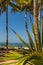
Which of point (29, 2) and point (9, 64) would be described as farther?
point (29, 2)

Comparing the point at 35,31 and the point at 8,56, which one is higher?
the point at 35,31

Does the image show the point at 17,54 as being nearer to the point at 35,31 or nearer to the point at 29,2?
the point at 35,31

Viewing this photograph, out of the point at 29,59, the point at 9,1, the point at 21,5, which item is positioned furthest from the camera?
the point at 21,5

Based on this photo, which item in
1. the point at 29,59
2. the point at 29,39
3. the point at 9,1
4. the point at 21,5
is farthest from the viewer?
the point at 21,5

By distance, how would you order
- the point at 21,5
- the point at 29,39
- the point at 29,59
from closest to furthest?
the point at 29,59 → the point at 29,39 → the point at 21,5

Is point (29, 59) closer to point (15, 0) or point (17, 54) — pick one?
point (17, 54)

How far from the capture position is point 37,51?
159 inches

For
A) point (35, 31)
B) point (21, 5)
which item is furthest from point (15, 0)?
point (35, 31)

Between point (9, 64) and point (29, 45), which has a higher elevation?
point (29, 45)

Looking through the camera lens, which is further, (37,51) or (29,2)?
(29,2)

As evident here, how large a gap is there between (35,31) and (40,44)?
32cm

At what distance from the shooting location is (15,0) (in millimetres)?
30719

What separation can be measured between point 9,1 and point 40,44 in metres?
25.4

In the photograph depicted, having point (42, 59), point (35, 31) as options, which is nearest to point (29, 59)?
point (42, 59)
